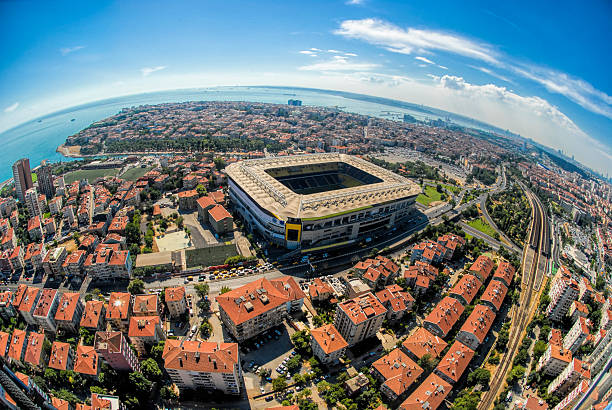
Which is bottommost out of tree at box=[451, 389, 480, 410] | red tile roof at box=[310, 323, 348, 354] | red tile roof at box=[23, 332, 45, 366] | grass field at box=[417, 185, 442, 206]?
tree at box=[451, 389, 480, 410]

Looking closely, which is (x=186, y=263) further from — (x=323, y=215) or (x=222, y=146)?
(x=222, y=146)

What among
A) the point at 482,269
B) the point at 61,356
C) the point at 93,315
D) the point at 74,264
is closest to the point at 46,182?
the point at 74,264

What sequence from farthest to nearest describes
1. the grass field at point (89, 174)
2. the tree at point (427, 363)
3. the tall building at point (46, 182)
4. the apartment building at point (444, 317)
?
the grass field at point (89, 174), the tall building at point (46, 182), the apartment building at point (444, 317), the tree at point (427, 363)

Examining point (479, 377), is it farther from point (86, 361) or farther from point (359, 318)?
point (86, 361)

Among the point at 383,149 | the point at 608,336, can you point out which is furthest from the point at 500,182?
the point at 608,336

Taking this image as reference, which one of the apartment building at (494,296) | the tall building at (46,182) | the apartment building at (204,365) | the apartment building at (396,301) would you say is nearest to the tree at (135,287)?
the apartment building at (204,365)

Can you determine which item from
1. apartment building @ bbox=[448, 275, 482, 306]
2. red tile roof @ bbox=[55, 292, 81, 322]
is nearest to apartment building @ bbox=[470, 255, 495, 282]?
apartment building @ bbox=[448, 275, 482, 306]

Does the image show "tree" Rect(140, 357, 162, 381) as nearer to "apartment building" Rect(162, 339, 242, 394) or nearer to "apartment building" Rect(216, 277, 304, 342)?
"apartment building" Rect(162, 339, 242, 394)

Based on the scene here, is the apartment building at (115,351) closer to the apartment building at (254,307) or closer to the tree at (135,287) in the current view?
the apartment building at (254,307)
